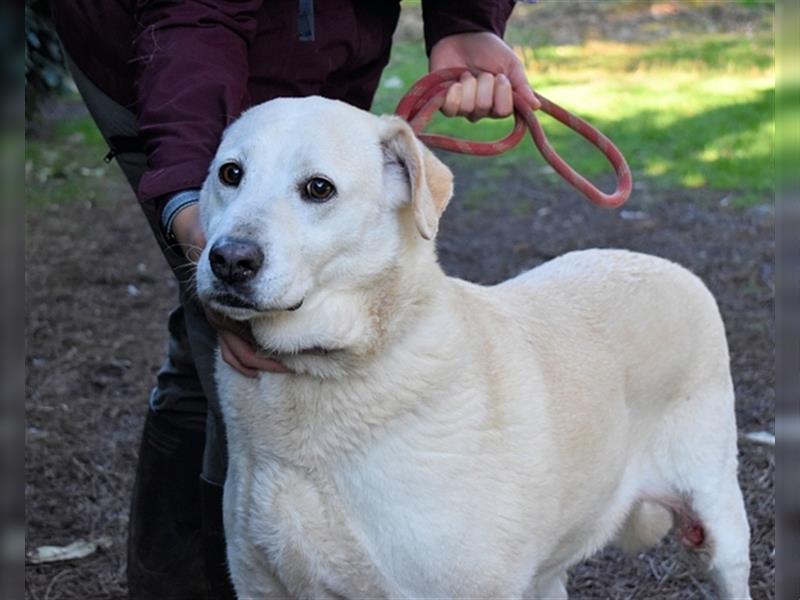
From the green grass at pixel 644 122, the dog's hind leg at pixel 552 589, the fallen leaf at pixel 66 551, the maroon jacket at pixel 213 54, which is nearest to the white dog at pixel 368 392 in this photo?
the maroon jacket at pixel 213 54

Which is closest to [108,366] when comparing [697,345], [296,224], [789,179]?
[697,345]

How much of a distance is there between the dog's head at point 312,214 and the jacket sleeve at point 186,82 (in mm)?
59

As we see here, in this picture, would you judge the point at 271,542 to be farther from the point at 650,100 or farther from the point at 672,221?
the point at 650,100

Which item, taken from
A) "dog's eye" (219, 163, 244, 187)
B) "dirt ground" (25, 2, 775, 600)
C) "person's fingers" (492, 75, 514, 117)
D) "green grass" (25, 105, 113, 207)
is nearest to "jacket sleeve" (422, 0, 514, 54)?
"person's fingers" (492, 75, 514, 117)

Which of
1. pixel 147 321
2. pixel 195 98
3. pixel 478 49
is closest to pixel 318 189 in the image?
pixel 195 98

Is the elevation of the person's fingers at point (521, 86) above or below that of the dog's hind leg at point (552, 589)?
above

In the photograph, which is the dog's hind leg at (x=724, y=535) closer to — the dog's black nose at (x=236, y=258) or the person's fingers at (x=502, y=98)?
the person's fingers at (x=502, y=98)

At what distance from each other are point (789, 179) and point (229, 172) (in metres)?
1.15

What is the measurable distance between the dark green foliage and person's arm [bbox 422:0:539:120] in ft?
13.9

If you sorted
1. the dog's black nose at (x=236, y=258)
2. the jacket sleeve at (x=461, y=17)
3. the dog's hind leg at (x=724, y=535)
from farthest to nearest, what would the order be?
the dog's hind leg at (x=724, y=535) < the jacket sleeve at (x=461, y=17) < the dog's black nose at (x=236, y=258)

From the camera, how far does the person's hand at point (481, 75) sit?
282 cm

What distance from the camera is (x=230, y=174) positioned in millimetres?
2371

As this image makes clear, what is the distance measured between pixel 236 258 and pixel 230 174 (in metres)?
0.30

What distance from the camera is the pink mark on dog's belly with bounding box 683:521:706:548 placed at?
3.18 m
